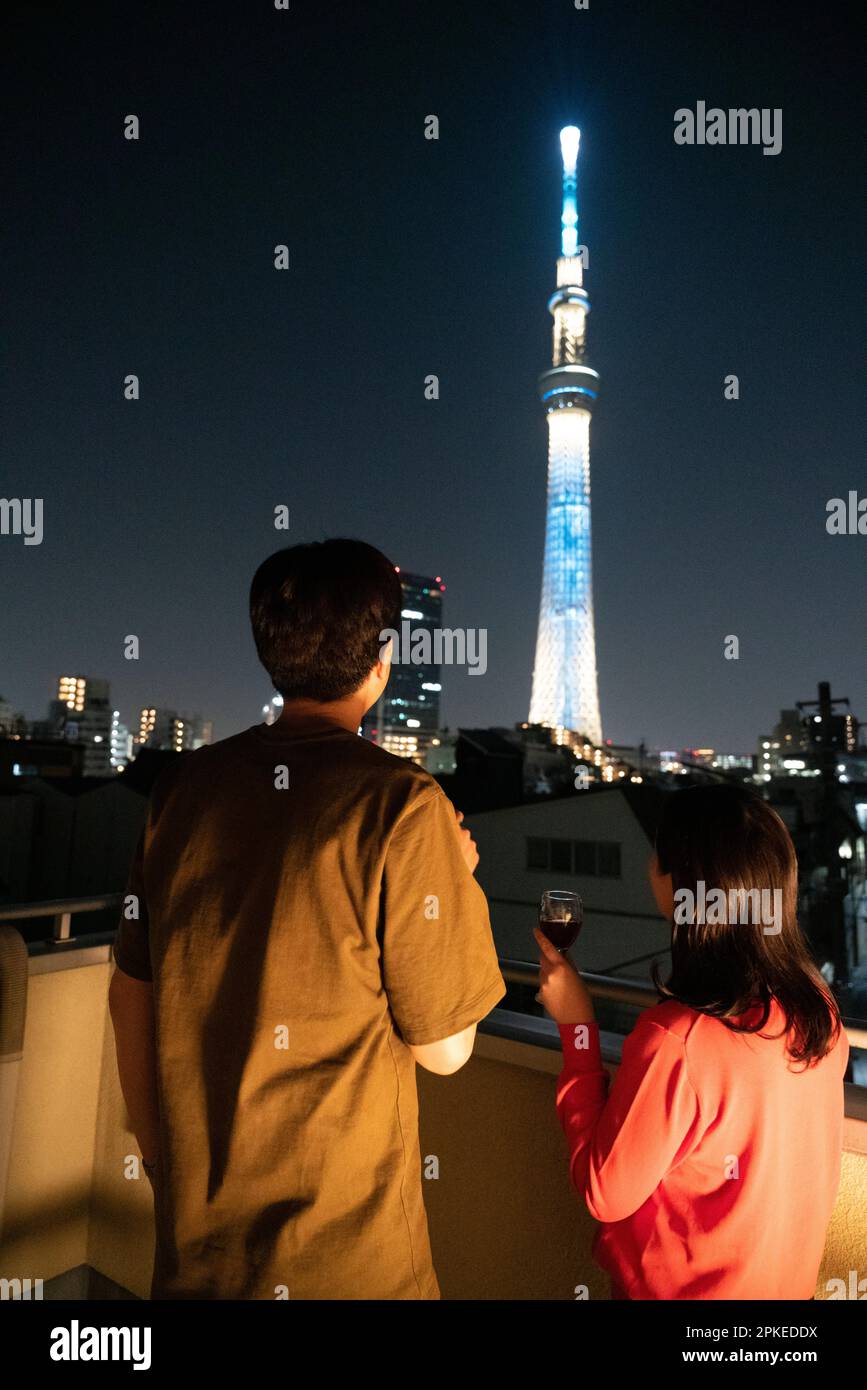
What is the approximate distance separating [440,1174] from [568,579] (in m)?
58.9

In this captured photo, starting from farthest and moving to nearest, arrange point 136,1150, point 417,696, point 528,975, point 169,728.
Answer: point 417,696 → point 169,728 → point 136,1150 → point 528,975

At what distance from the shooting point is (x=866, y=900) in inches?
886

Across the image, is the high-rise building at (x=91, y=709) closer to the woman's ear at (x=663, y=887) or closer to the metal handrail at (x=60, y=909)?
the metal handrail at (x=60, y=909)

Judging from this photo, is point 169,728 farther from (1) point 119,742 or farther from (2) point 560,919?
(2) point 560,919

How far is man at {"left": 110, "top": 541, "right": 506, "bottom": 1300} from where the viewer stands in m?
1.09

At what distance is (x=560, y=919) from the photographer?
170 centimetres

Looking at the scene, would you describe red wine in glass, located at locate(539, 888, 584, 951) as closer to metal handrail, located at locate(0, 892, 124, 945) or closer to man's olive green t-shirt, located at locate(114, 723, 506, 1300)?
man's olive green t-shirt, located at locate(114, 723, 506, 1300)

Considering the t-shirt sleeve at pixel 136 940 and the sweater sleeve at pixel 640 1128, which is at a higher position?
the t-shirt sleeve at pixel 136 940

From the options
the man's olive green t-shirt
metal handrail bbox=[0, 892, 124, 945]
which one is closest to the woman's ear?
the man's olive green t-shirt

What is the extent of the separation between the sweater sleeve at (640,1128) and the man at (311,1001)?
0.80 feet

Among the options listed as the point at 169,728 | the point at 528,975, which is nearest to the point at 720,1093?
the point at 528,975

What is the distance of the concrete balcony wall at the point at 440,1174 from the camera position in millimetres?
1805

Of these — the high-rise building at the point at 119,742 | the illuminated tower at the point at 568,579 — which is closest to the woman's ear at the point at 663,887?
the illuminated tower at the point at 568,579
